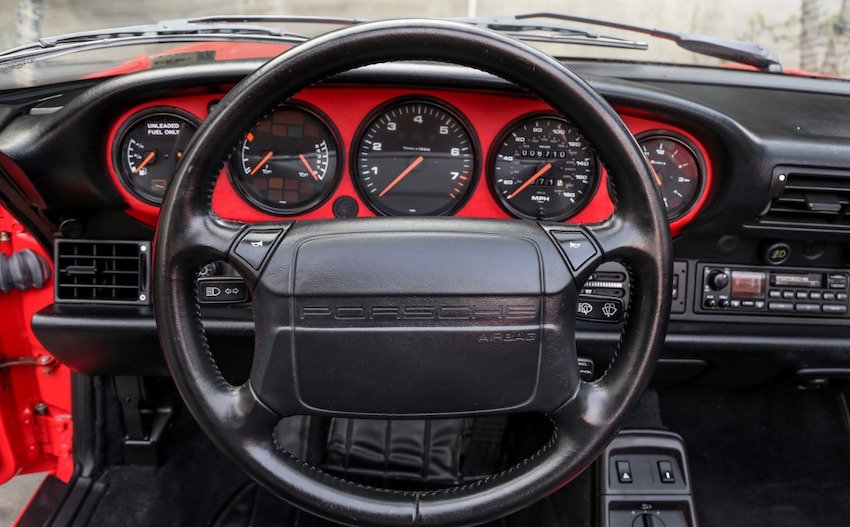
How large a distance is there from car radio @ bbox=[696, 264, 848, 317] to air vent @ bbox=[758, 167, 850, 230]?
0.15m

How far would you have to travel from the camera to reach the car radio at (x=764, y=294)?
1.76m

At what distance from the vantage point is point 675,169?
1683mm

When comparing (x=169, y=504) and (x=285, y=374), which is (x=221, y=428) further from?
(x=169, y=504)

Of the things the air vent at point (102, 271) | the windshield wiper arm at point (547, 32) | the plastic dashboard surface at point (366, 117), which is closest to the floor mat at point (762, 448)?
the plastic dashboard surface at point (366, 117)

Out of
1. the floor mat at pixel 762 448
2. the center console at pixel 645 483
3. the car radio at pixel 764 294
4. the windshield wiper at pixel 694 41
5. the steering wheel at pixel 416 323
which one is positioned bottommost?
the floor mat at pixel 762 448

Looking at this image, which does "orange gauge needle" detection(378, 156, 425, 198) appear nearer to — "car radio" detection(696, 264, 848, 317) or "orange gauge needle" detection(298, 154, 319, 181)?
"orange gauge needle" detection(298, 154, 319, 181)

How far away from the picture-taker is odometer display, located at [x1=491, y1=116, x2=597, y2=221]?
1657mm

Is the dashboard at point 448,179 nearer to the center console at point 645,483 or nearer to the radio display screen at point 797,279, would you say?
the radio display screen at point 797,279

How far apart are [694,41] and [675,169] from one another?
472mm

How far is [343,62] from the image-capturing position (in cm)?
98

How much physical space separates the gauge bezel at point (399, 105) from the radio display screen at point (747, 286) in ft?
2.31

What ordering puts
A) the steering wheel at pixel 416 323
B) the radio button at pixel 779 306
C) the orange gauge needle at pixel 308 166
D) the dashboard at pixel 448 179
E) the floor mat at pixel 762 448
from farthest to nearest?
the floor mat at pixel 762 448
the radio button at pixel 779 306
the orange gauge needle at pixel 308 166
the dashboard at pixel 448 179
the steering wheel at pixel 416 323

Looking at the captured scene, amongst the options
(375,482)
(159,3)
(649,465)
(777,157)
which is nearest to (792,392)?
(649,465)

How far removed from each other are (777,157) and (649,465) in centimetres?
80
